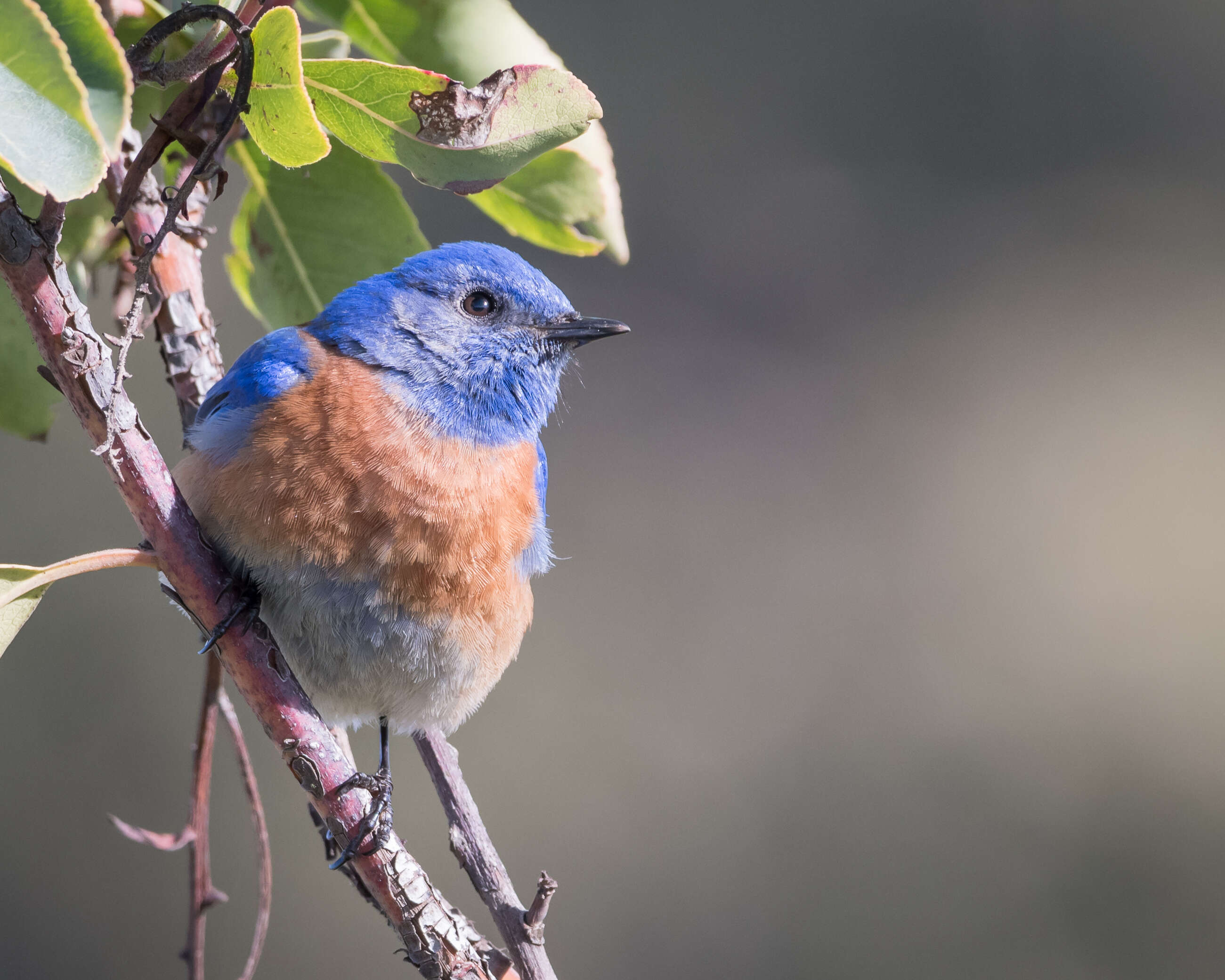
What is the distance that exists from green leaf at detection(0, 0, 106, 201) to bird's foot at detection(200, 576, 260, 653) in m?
0.63

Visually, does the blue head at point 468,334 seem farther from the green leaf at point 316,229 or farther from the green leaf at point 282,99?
the green leaf at point 282,99

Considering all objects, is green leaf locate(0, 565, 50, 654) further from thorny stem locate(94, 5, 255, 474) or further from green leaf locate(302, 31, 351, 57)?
green leaf locate(302, 31, 351, 57)

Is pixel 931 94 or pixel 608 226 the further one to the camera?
pixel 931 94

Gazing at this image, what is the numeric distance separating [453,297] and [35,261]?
1.11 m

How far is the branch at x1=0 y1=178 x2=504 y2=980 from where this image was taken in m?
1.23

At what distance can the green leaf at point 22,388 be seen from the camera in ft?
5.14

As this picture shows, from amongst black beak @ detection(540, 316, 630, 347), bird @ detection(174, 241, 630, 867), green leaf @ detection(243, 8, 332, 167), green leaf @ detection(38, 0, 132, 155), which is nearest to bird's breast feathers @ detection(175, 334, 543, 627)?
bird @ detection(174, 241, 630, 867)

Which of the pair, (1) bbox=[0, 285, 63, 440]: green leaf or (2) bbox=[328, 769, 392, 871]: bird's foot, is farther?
(1) bbox=[0, 285, 63, 440]: green leaf

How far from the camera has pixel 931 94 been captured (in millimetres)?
5941

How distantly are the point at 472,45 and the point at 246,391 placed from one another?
70 centimetres

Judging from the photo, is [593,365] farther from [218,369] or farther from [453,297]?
[218,369]

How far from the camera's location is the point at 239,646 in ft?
4.73

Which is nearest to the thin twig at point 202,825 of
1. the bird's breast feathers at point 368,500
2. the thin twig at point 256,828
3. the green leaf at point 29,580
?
the thin twig at point 256,828

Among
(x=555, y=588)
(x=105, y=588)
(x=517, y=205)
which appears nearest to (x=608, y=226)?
(x=517, y=205)
